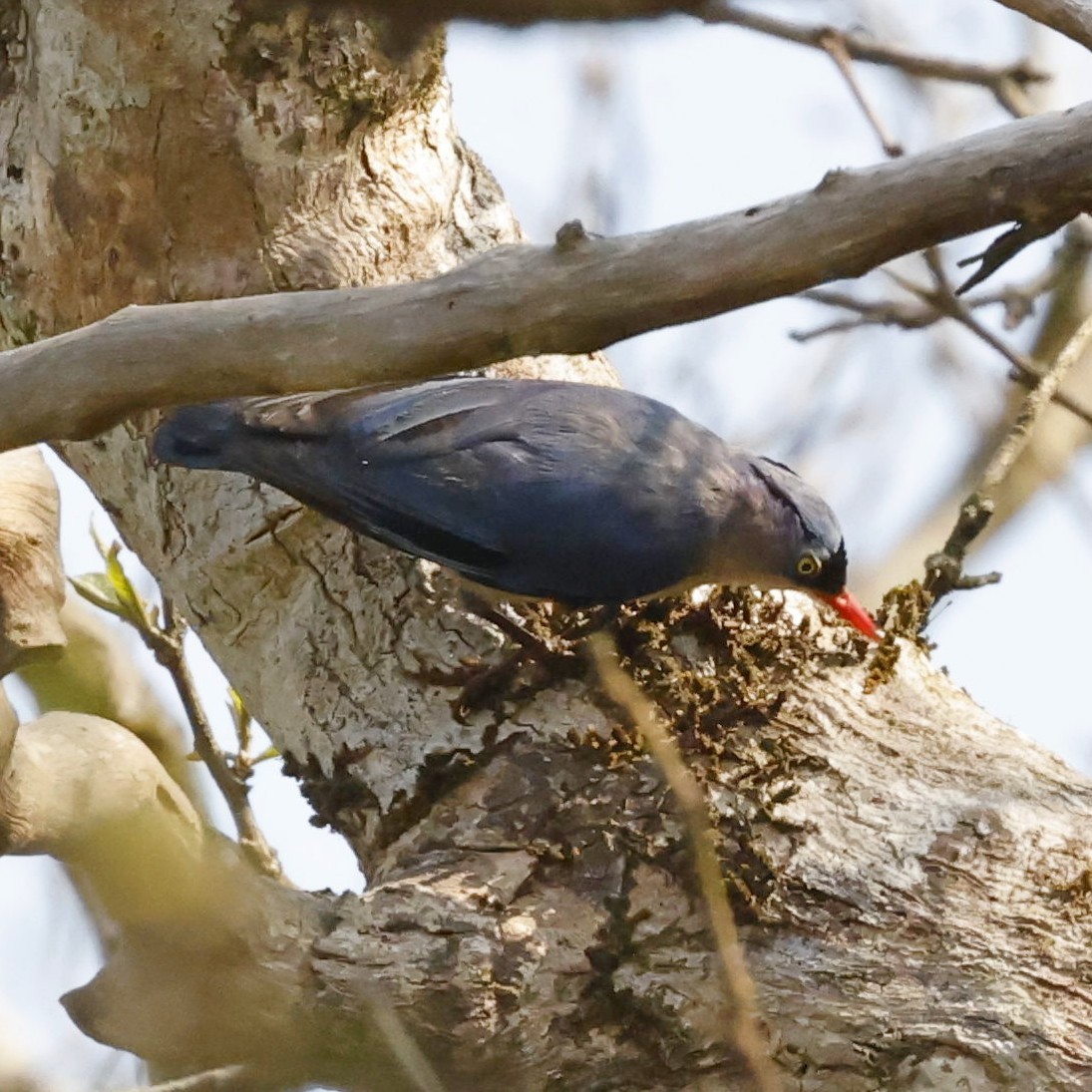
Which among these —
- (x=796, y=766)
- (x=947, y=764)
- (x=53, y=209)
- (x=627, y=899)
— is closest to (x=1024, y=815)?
(x=947, y=764)

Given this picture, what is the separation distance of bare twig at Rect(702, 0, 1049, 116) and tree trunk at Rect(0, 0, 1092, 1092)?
54 cm

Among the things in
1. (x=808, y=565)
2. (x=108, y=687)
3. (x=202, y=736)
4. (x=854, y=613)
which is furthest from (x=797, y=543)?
(x=108, y=687)

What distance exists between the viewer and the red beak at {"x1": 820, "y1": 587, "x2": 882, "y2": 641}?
3.13m

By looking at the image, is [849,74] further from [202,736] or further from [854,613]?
[202,736]

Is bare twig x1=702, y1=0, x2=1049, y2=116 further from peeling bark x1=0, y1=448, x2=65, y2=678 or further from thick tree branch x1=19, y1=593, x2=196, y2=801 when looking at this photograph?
thick tree branch x1=19, y1=593, x2=196, y2=801

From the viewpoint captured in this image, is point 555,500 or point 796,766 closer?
point 796,766

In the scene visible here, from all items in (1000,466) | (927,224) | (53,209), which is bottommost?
(927,224)

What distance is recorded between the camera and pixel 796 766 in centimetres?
275

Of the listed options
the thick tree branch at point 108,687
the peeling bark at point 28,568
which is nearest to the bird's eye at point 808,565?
the thick tree branch at point 108,687

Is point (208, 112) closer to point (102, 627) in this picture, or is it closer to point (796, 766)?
point (102, 627)

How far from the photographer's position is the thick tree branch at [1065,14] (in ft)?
6.61

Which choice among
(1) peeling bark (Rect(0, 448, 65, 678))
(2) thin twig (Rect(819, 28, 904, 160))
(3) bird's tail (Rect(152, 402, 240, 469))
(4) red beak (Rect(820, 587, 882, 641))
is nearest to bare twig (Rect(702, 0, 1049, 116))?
(2) thin twig (Rect(819, 28, 904, 160))

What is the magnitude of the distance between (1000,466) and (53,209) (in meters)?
2.18

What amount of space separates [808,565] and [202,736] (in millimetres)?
1471
